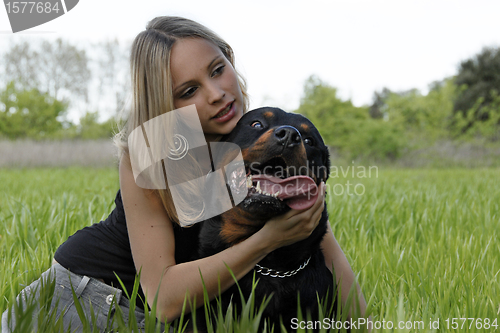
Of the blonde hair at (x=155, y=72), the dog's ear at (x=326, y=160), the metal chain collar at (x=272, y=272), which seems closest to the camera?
the metal chain collar at (x=272, y=272)

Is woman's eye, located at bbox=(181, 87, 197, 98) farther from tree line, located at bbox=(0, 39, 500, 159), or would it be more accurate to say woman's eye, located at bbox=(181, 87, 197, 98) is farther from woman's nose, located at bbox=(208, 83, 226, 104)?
tree line, located at bbox=(0, 39, 500, 159)

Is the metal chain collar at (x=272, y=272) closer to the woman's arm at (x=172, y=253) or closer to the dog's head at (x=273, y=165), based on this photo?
the woman's arm at (x=172, y=253)

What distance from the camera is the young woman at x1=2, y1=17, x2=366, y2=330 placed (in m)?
1.42

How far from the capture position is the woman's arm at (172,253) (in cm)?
141

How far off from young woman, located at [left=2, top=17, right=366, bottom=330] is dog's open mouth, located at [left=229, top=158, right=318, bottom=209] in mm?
48

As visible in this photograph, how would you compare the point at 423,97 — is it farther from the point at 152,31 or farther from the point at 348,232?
the point at 152,31

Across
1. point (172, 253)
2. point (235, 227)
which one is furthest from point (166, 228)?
point (235, 227)

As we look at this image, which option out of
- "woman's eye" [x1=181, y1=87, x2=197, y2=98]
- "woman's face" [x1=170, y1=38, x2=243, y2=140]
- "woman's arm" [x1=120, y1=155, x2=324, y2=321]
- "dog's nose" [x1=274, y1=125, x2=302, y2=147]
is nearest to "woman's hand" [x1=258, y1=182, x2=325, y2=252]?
"woman's arm" [x1=120, y1=155, x2=324, y2=321]

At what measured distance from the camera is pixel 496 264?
6.81 feet

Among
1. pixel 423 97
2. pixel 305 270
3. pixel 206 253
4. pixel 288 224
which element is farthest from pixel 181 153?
pixel 423 97

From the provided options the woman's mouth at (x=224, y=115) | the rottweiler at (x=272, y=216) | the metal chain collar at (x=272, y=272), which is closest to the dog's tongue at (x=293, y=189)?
the rottweiler at (x=272, y=216)

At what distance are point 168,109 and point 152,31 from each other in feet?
1.52

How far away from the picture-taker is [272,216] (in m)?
1.42

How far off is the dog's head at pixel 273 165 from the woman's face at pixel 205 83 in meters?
0.09
